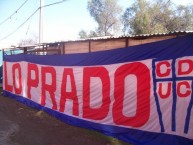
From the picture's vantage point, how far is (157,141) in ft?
20.1

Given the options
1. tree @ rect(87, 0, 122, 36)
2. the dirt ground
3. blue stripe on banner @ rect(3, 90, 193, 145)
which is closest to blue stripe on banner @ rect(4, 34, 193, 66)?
blue stripe on banner @ rect(3, 90, 193, 145)

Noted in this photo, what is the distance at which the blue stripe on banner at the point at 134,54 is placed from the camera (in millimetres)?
5746

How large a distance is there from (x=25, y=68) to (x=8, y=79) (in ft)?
7.82

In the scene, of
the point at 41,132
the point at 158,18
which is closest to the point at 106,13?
the point at 158,18

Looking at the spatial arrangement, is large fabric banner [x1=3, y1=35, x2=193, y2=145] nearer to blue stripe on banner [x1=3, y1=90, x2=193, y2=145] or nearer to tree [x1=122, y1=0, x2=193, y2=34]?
blue stripe on banner [x1=3, y1=90, x2=193, y2=145]

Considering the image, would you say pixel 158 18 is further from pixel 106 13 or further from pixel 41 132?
pixel 41 132

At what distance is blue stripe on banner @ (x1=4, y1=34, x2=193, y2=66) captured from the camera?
5.75m

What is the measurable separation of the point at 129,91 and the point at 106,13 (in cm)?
3594

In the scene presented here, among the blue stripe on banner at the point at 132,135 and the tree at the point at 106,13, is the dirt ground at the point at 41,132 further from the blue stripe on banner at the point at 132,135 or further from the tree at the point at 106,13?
the tree at the point at 106,13

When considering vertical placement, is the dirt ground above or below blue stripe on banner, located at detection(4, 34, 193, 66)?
below

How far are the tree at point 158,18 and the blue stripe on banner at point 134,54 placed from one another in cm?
2476

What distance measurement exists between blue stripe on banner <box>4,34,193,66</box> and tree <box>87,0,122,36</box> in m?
32.2

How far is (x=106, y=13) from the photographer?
137 ft

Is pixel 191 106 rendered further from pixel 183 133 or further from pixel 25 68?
pixel 25 68
